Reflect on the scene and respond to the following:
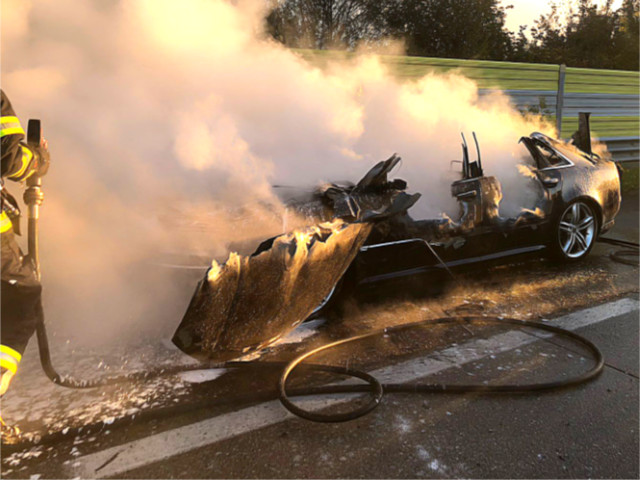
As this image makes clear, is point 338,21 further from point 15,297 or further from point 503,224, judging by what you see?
point 15,297

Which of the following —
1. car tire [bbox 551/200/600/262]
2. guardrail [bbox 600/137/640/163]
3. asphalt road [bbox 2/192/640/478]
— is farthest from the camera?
guardrail [bbox 600/137/640/163]

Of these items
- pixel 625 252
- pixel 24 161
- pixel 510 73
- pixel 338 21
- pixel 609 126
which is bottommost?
pixel 625 252

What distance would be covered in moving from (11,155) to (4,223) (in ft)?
1.09

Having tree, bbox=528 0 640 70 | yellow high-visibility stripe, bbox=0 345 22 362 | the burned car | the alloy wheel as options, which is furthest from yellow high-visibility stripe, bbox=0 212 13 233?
tree, bbox=528 0 640 70

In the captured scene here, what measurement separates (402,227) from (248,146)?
4.67 feet

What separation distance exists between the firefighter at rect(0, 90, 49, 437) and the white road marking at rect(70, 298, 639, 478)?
1.87 ft

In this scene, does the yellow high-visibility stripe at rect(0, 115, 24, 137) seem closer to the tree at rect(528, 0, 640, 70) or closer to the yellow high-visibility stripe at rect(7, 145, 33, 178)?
the yellow high-visibility stripe at rect(7, 145, 33, 178)

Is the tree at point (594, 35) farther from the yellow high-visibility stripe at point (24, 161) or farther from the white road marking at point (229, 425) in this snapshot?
the yellow high-visibility stripe at point (24, 161)

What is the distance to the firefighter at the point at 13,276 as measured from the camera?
2.20m

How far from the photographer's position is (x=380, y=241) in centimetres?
353

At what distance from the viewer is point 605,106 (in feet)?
36.7

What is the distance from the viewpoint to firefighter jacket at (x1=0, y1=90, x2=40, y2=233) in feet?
7.13

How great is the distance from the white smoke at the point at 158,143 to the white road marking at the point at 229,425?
103 centimetres

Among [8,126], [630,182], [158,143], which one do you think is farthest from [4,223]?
[630,182]
